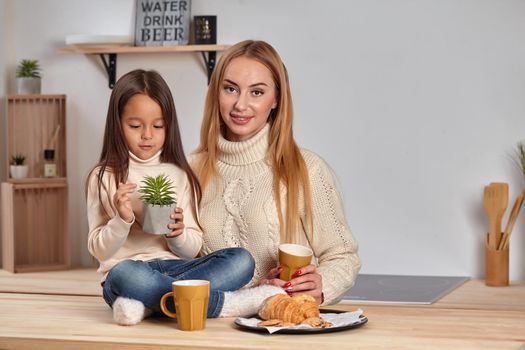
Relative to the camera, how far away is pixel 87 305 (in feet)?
5.86

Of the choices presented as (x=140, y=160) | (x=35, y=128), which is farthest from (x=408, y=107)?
(x=140, y=160)

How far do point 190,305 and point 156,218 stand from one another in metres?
0.23

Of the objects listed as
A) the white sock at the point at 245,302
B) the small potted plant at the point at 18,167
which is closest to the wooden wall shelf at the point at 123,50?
the small potted plant at the point at 18,167

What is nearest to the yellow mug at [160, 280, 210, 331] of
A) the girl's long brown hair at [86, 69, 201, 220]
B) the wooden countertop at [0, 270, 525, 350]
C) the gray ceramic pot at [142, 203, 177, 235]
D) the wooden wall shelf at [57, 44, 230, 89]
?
the wooden countertop at [0, 270, 525, 350]

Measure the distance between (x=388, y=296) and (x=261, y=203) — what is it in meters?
1.53

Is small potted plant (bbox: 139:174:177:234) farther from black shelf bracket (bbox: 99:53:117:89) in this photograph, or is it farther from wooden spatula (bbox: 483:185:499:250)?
black shelf bracket (bbox: 99:53:117:89)

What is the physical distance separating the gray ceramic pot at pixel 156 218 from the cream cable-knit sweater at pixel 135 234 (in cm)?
9

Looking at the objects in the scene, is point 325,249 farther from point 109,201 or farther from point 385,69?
point 385,69

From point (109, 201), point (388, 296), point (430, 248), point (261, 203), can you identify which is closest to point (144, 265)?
point (109, 201)

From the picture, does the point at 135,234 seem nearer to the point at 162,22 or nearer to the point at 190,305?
the point at 190,305

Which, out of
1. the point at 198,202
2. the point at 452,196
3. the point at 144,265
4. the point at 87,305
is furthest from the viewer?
the point at 452,196

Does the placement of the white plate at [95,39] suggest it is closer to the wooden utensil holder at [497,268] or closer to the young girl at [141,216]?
the wooden utensil holder at [497,268]

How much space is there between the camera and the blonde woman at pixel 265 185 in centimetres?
197

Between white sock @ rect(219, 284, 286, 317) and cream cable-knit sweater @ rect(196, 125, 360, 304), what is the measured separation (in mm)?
293
